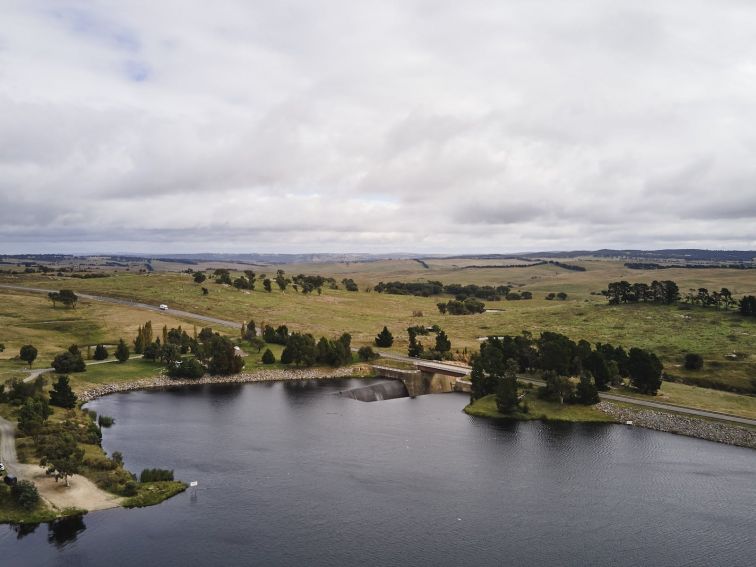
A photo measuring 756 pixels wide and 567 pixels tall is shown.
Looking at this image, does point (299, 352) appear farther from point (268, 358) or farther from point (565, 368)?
point (565, 368)

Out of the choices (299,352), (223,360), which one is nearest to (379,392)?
(299,352)

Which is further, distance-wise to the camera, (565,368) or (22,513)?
(565,368)

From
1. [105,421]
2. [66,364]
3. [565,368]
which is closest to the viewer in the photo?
[105,421]

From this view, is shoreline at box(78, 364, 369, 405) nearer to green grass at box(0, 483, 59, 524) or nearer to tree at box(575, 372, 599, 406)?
green grass at box(0, 483, 59, 524)

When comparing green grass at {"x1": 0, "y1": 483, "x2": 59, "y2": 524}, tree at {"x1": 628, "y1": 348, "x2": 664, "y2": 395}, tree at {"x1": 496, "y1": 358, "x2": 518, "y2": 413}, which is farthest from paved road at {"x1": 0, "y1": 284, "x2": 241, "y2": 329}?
green grass at {"x1": 0, "y1": 483, "x2": 59, "y2": 524}

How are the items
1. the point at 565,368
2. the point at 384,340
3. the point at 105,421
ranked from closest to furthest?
1. the point at 105,421
2. the point at 565,368
3. the point at 384,340

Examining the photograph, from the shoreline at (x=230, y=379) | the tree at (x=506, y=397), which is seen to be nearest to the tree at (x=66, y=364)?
the shoreline at (x=230, y=379)

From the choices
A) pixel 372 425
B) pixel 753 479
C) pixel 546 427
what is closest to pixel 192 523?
pixel 372 425
